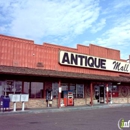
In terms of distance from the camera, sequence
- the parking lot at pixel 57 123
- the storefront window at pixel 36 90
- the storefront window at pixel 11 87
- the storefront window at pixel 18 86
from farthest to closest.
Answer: the storefront window at pixel 36 90, the storefront window at pixel 18 86, the storefront window at pixel 11 87, the parking lot at pixel 57 123

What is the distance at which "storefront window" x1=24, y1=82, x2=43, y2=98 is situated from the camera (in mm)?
19737

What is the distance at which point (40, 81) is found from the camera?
67.6 ft

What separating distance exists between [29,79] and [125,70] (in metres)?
15.0

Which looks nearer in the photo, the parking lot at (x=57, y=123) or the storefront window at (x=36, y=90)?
the parking lot at (x=57, y=123)

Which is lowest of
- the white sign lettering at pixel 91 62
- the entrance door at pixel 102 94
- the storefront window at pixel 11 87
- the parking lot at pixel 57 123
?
the parking lot at pixel 57 123

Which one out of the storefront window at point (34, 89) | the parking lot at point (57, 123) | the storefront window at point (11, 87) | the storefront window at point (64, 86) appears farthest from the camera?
the storefront window at point (64, 86)

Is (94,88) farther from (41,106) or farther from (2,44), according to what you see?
(2,44)

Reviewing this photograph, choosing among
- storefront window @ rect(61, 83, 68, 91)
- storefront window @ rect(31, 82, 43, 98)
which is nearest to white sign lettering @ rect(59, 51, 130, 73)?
storefront window @ rect(61, 83, 68, 91)

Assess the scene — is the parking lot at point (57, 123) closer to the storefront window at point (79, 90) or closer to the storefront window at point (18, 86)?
the storefront window at point (18, 86)

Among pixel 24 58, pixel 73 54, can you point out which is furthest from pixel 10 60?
pixel 73 54

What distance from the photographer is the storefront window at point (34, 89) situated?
19.7 metres

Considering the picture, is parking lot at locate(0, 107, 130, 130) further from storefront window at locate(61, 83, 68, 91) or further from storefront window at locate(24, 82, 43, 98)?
storefront window at locate(61, 83, 68, 91)

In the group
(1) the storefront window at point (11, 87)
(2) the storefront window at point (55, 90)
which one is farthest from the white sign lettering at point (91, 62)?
(1) the storefront window at point (11, 87)

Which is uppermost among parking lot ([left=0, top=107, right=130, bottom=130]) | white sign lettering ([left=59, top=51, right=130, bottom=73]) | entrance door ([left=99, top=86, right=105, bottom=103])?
white sign lettering ([left=59, top=51, right=130, bottom=73])
